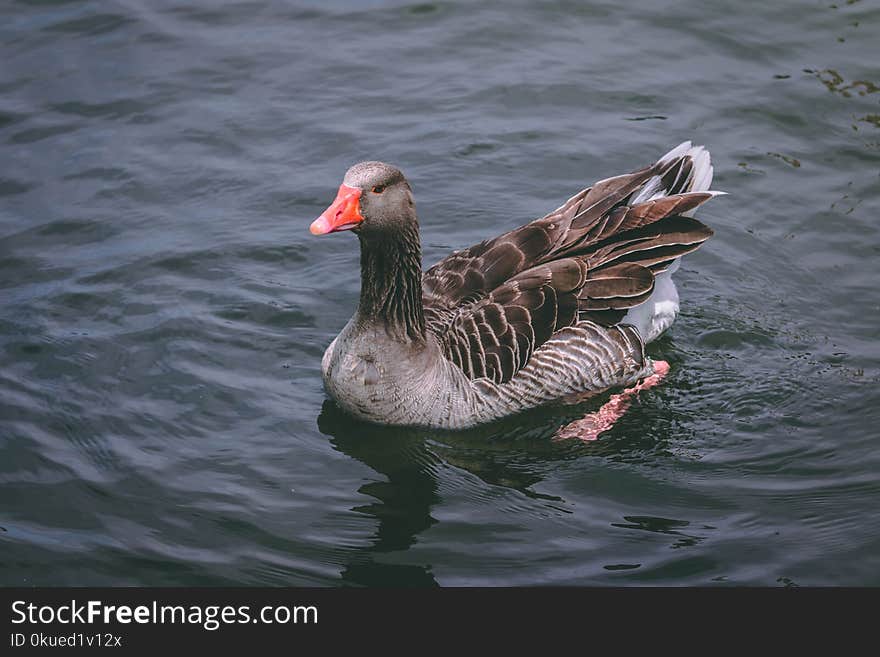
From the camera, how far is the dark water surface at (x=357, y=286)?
8.48 metres

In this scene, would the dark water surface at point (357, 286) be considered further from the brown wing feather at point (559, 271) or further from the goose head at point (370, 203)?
Answer: the goose head at point (370, 203)

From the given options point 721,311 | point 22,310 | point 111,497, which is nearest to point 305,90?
point 22,310

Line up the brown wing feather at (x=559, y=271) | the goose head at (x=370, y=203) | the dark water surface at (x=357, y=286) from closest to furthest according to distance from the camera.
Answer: the dark water surface at (x=357, y=286) → the goose head at (x=370, y=203) → the brown wing feather at (x=559, y=271)

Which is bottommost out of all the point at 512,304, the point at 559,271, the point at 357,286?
the point at 357,286

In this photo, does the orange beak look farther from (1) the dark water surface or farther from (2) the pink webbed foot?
(2) the pink webbed foot

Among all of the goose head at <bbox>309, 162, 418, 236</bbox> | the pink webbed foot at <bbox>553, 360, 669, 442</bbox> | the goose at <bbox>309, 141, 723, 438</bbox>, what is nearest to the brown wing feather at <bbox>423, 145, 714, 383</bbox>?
the goose at <bbox>309, 141, 723, 438</bbox>

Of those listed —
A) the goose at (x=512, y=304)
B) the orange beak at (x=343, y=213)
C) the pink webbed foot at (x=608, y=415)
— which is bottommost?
the pink webbed foot at (x=608, y=415)

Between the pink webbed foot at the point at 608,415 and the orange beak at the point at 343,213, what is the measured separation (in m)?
2.63

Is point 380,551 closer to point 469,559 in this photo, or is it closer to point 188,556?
point 469,559

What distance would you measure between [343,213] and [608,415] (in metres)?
3.10

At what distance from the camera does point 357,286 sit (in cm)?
1165

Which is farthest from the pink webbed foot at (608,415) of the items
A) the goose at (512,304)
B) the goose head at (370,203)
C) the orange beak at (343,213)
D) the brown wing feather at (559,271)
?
the orange beak at (343,213)

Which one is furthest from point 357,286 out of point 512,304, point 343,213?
point 343,213

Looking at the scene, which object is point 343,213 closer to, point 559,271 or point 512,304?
point 512,304
